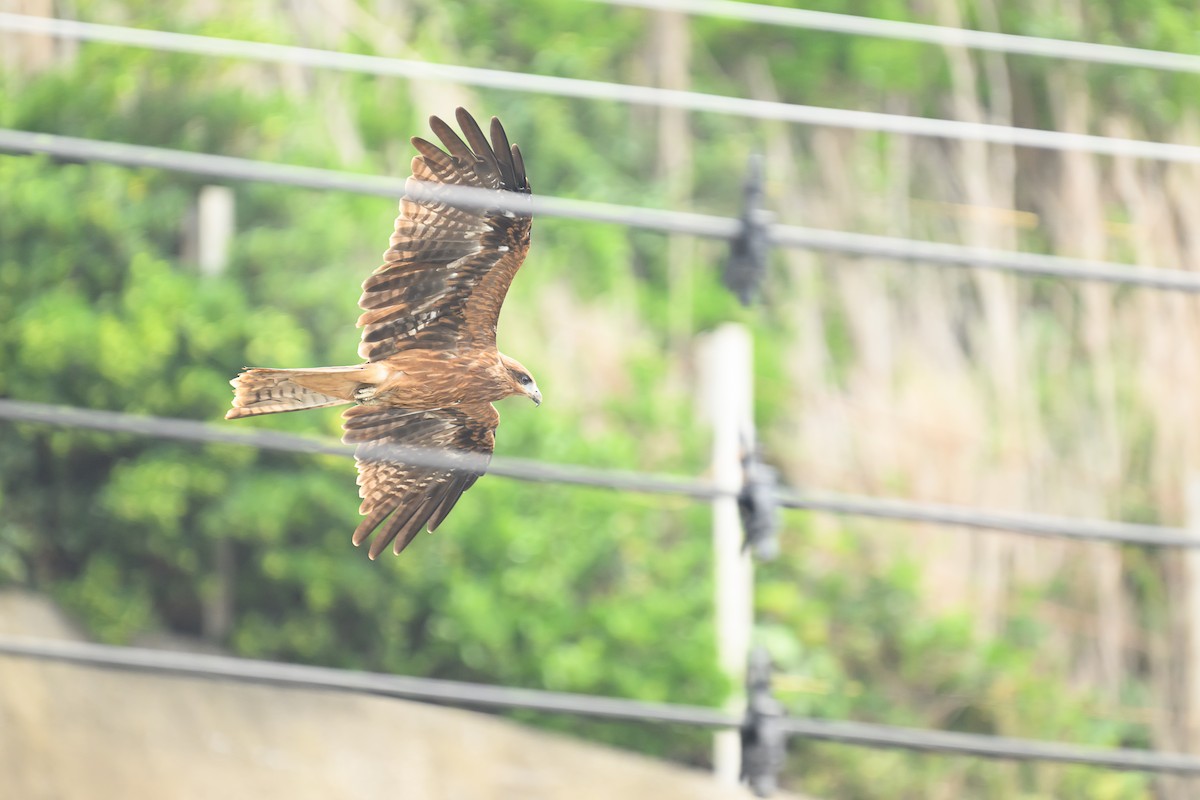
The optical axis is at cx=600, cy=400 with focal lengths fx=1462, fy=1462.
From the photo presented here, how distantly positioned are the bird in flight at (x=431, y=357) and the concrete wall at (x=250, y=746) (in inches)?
85.5

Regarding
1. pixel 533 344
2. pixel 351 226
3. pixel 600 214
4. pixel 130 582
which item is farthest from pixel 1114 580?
pixel 600 214

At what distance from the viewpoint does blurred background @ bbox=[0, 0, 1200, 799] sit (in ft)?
11.5

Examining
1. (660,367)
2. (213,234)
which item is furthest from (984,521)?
(660,367)

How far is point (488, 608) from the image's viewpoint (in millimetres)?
3664

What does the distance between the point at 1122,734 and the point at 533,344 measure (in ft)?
7.64

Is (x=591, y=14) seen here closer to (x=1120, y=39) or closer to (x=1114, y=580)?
(x=1120, y=39)

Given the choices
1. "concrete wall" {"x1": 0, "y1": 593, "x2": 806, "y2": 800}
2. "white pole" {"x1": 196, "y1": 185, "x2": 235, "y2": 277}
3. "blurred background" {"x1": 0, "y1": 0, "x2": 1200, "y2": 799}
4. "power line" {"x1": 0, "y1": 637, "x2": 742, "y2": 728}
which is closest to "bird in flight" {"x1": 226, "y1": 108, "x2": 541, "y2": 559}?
"power line" {"x1": 0, "y1": 637, "x2": 742, "y2": 728}

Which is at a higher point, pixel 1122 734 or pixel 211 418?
pixel 211 418

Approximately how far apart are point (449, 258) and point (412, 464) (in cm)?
18

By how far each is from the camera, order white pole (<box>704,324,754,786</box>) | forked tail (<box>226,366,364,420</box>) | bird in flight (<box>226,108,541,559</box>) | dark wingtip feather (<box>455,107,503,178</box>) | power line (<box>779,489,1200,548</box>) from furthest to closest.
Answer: white pole (<box>704,324,754,786</box>), power line (<box>779,489,1200,548</box>), dark wingtip feather (<box>455,107,503,178</box>), bird in flight (<box>226,108,541,559</box>), forked tail (<box>226,366,364,420</box>)

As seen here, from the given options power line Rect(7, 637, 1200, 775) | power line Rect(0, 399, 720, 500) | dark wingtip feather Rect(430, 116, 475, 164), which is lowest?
power line Rect(7, 637, 1200, 775)

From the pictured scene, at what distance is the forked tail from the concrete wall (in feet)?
7.74

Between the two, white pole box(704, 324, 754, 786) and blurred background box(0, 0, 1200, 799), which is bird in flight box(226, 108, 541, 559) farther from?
white pole box(704, 324, 754, 786)

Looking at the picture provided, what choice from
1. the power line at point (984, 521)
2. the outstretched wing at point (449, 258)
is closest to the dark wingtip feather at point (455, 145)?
the outstretched wing at point (449, 258)
